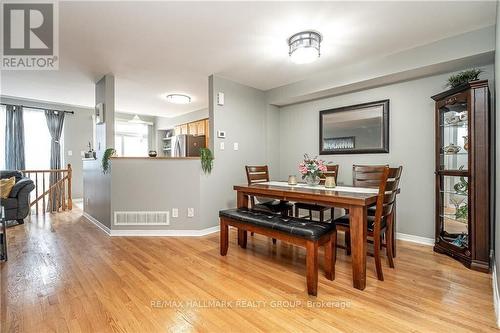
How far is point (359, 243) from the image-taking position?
6.43ft

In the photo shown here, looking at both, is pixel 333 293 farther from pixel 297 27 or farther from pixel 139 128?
pixel 139 128

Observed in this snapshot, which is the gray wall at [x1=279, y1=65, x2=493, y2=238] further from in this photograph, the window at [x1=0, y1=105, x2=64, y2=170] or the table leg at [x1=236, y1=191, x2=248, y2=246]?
the window at [x1=0, y1=105, x2=64, y2=170]

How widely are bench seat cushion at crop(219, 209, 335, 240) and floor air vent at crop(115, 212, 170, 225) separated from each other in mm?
1333

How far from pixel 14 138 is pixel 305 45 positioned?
232 inches

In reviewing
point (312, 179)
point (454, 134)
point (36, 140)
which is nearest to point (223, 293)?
point (312, 179)

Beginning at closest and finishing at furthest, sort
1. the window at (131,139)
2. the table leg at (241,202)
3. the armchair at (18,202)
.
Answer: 1. the table leg at (241,202)
2. the armchair at (18,202)
3. the window at (131,139)

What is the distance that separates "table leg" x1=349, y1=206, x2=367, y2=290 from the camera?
1940 mm

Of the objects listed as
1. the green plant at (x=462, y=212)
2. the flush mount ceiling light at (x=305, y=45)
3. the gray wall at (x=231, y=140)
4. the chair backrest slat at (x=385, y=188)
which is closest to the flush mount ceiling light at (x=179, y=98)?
the gray wall at (x=231, y=140)

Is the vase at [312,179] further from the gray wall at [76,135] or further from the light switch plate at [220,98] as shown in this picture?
the gray wall at [76,135]

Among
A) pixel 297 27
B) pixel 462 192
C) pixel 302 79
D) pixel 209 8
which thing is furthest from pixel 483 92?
pixel 209 8

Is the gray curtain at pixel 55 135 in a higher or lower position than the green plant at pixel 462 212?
higher

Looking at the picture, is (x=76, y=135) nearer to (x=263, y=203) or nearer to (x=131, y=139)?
(x=131, y=139)

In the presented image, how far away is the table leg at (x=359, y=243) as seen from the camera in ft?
6.37

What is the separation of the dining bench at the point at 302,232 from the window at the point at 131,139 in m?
5.65
